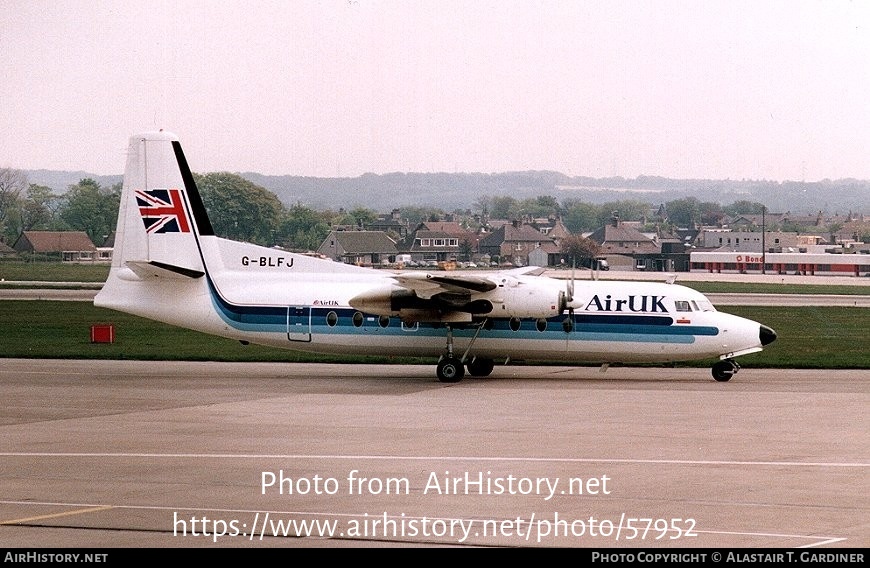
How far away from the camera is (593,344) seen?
92.9 ft

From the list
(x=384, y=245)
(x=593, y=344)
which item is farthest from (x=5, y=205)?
(x=593, y=344)

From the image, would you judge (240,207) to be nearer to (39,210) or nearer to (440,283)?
(39,210)

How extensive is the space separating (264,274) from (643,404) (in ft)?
34.7

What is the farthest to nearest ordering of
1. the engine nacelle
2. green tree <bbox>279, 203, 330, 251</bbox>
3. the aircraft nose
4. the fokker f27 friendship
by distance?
green tree <bbox>279, 203, 330, 251</bbox>
the aircraft nose
the fokker f27 friendship
the engine nacelle

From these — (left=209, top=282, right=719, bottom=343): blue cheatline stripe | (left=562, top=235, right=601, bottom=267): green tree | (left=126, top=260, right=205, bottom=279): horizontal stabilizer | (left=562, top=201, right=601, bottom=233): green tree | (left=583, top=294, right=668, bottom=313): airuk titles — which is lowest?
(left=209, top=282, right=719, bottom=343): blue cheatline stripe

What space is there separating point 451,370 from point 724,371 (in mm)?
6780

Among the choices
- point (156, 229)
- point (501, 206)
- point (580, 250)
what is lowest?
point (580, 250)

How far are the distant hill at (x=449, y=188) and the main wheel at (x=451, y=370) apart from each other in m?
27.3

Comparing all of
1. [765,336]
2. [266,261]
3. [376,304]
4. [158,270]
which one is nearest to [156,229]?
[158,270]

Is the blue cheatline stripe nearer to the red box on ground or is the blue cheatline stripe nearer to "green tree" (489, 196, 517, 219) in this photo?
the red box on ground

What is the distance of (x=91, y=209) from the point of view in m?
66.1

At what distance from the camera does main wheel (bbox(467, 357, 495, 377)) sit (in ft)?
98.0

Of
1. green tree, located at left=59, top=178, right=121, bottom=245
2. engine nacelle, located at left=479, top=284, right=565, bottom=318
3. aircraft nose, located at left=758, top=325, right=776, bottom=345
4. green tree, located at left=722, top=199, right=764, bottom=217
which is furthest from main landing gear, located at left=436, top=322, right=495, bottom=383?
green tree, located at left=722, top=199, right=764, bottom=217

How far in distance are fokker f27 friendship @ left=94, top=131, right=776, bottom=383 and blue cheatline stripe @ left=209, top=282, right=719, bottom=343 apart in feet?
0.08
